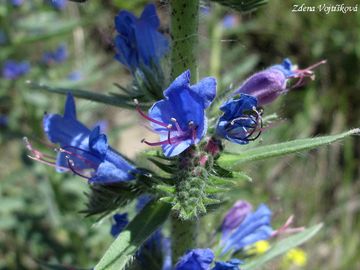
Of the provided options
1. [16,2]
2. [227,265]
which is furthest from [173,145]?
[16,2]

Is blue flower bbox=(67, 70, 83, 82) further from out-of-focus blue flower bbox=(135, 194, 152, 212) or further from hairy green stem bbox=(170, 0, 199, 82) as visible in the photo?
hairy green stem bbox=(170, 0, 199, 82)

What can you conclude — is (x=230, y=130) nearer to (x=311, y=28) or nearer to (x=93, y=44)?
(x=311, y=28)

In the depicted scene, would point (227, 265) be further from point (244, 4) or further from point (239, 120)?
point (244, 4)

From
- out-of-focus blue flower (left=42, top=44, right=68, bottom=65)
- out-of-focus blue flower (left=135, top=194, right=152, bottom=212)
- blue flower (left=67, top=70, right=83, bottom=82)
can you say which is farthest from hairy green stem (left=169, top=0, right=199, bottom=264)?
out-of-focus blue flower (left=42, top=44, right=68, bottom=65)

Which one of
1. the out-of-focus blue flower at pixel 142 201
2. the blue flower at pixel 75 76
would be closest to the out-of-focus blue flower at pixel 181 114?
the out-of-focus blue flower at pixel 142 201

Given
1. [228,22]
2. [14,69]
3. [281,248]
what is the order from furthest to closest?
[228,22], [14,69], [281,248]

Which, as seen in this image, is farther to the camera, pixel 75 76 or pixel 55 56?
pixel 55 56

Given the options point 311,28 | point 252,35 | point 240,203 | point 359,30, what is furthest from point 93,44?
point 240,203
